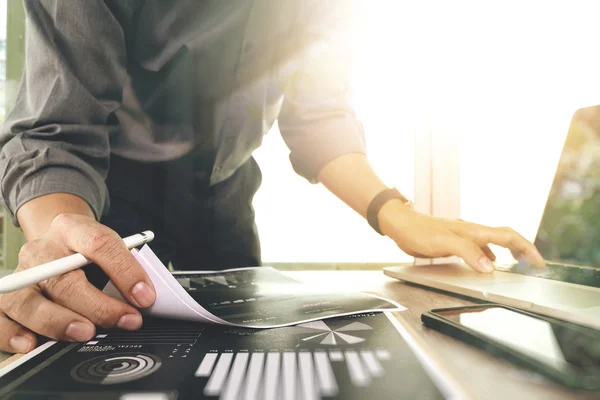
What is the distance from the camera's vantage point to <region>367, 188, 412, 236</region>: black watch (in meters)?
0.77

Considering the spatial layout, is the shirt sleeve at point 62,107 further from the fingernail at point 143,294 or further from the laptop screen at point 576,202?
→ the laptop screen at point 576,202

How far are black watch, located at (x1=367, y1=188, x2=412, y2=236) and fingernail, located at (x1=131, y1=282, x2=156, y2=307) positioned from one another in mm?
519

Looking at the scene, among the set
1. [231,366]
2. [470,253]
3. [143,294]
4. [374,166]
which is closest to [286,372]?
[231,366]

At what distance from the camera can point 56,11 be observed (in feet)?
1.60

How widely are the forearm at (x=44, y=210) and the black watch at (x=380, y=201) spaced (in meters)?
0.50

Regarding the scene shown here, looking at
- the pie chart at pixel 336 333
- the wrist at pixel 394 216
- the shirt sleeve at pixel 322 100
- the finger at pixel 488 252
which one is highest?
the shirt sleeve at pixel 322 100

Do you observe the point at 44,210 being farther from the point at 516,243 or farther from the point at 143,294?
the point at 516,243

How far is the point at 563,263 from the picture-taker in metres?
0.66

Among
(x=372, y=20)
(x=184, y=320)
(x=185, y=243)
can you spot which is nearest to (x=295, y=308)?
(x=184, y=320)

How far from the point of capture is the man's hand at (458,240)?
1.98 ft

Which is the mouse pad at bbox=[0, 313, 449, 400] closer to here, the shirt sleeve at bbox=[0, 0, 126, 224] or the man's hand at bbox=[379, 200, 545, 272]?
the shirt sleeve at bbox=[0, 0, 126, 224]

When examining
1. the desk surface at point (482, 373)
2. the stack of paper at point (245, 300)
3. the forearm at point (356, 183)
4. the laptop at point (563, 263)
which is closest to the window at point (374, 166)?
the forearm at point (356, 183)

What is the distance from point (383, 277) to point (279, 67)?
1.41 feet

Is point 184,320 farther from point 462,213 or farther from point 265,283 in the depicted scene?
point 462,213
